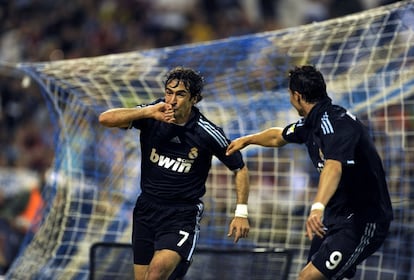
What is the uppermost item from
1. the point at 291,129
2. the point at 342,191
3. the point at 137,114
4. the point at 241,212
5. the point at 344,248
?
the point at 137,114

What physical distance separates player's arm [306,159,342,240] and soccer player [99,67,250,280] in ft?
3.08

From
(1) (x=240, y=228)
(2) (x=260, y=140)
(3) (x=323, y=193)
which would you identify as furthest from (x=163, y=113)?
(3) (x=323, y=193)

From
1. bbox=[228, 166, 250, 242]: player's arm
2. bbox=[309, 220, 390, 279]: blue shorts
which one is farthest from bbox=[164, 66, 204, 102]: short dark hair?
bbox=[309, 220, 390, 279]: blue shorts

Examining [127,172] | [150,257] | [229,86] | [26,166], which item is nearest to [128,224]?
[127,172]

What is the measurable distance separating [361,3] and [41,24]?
5317 millimetres

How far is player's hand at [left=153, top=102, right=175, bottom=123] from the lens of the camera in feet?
23.9

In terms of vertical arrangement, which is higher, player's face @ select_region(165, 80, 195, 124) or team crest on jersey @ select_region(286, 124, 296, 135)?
player's face @ select_region(165, 80, 195, 124)

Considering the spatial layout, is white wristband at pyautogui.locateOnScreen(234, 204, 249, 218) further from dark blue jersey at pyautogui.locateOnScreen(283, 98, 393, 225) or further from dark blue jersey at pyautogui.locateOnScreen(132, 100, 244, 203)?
dark blue jersey at pyautogui.locateOnScreen(283, 98, 393, 225)

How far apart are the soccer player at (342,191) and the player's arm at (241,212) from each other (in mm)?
493

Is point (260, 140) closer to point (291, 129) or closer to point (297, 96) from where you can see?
point (291, 129)

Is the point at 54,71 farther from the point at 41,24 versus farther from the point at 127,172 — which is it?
the point at 41,24

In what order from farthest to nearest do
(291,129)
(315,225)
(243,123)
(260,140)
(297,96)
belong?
(243,123), (260,140), (291,129), (297,96), (315,225)

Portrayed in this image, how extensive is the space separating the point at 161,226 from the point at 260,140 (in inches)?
36.2

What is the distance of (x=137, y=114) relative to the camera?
7414mm
